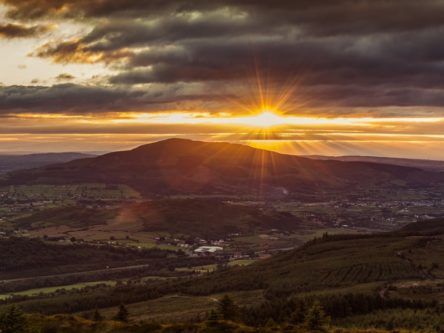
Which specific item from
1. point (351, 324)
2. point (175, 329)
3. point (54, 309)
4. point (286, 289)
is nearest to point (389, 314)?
point (351, 324)

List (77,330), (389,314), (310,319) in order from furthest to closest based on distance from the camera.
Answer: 1. (389,314)
2. (77,330)
3. (310,319)

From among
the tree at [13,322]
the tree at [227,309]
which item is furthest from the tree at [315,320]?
the tree at [13,322]

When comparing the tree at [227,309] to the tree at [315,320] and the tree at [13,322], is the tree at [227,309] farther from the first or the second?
the tree at [13,322]

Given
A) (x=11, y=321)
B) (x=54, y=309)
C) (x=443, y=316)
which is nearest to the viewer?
(x=11, y=321)

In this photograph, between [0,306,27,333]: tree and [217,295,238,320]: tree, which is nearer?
[0,306,27,333]: tree

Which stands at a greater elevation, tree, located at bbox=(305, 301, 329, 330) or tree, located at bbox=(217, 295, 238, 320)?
tree, located at bbox=(305, 301, 329, 330)

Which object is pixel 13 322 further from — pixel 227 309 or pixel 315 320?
pixel 315 320

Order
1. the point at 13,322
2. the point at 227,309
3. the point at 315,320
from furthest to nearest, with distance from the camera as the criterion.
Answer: the point at 227,309 → the point at 315,320 → the point at 13,322

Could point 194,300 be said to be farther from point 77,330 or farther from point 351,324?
point 77,330

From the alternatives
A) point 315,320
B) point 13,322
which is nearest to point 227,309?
point 315,320

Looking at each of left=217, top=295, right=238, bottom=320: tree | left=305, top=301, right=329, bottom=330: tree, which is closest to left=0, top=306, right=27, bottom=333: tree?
left=217, top=295, right=238, bottom=320: tree

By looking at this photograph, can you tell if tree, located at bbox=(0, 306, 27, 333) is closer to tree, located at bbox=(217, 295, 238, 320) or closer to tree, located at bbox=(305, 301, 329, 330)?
tree, located at bbox=(217, 295, 238, 320)
